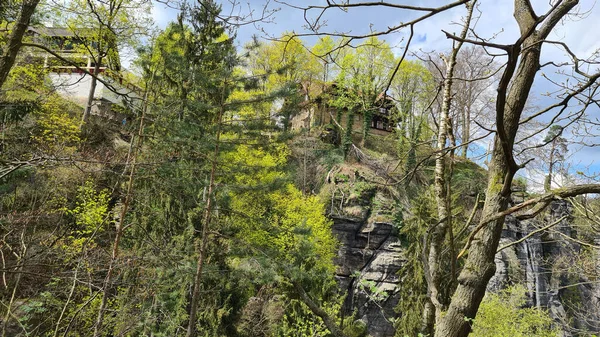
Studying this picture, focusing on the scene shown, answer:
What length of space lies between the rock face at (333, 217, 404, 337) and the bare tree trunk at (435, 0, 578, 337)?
53.9ft

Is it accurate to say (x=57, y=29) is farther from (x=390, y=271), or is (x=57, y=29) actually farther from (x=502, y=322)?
(x=502, y=322)

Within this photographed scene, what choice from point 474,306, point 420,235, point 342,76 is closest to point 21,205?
point 420,235

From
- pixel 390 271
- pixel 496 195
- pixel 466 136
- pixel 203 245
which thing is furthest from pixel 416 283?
pixel 496 195

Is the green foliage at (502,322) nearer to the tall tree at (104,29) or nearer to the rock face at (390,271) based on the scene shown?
the rock face at (390,271)

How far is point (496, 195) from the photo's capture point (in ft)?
7.71

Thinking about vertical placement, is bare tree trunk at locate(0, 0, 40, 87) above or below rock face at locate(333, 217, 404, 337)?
above

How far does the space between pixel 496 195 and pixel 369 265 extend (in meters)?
18.2

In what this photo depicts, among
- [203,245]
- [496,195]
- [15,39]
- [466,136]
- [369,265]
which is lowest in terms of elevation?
[369,265]

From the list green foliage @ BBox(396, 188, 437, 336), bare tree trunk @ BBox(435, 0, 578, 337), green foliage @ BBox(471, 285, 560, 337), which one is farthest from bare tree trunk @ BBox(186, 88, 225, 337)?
green foliage @ BBox(471, 285, 560, 337)

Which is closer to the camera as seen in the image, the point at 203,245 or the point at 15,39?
the point at 15,39

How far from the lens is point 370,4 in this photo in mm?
1518

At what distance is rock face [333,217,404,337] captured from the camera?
18156 millimetres

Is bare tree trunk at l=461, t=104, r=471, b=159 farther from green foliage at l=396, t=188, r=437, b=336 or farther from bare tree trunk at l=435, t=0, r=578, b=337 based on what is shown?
green foliage at l=396, t=188, r=437, b=336

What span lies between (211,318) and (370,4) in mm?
9639
